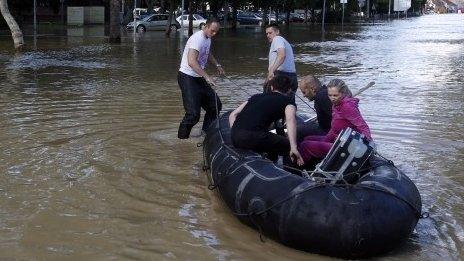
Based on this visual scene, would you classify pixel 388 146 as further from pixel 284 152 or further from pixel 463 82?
pixel 463 82

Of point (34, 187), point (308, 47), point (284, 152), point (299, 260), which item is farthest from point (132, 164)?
point (308, 47)

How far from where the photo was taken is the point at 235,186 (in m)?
5.79

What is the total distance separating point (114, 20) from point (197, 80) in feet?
75.0

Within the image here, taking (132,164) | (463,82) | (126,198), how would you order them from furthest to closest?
(463,82)
(132,164)
(126,198)

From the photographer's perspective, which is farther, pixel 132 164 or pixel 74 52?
pixel 74 52

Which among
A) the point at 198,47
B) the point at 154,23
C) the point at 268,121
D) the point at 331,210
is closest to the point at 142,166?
the point at 198,47

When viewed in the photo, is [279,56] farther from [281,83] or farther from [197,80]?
[281,83]

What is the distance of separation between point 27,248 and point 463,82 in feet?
47.0

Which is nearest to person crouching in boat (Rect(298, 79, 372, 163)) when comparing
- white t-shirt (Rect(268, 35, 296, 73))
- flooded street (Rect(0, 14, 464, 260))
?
flooded street (Rect(0, 14, 464, 260))

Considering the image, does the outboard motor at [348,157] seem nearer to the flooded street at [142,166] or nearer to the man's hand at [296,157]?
the man's hand at [296,157]

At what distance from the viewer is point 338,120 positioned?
6527 millimetres

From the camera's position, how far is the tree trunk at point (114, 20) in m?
30.4

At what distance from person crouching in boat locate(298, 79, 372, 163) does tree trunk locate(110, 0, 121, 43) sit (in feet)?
82.4

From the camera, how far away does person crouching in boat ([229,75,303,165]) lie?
6180mm
